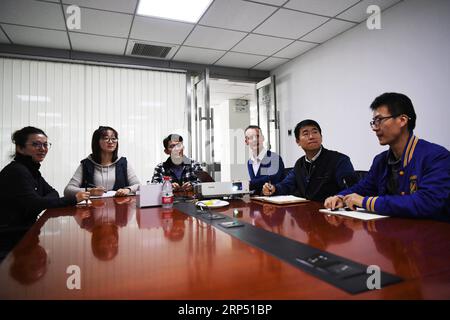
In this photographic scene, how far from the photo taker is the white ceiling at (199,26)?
2934 millimetres

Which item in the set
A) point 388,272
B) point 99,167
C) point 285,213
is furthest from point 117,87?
point 388,272

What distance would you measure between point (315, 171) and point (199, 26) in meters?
2.30

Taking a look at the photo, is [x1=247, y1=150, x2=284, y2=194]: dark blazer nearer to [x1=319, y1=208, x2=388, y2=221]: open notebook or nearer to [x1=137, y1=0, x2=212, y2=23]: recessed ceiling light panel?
[x1=319, y1=208, x2=388, y2=221]: open notebook

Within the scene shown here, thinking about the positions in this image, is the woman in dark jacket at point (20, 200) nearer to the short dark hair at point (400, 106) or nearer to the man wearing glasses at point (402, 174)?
the man wearing glasses at point (402, 174)

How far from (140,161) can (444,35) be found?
4.09m

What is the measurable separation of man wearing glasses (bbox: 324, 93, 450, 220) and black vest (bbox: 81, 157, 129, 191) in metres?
2.10

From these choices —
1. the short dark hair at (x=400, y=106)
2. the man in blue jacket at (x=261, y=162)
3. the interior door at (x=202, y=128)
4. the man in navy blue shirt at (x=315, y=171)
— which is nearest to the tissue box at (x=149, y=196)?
the man in navy blue shirt at (x=315, y=171)

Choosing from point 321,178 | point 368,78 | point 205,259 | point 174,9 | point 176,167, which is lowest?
point 205,259

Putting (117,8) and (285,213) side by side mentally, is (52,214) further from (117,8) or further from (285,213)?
(117,8)

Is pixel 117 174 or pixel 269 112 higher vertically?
pixel 269 112

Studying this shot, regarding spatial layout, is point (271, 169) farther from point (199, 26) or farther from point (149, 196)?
point (199, 26)

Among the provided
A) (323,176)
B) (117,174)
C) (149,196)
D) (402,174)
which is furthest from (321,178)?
(117,174)

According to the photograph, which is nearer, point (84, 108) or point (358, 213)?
point (358, 213)

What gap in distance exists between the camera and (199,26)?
11.0 ft
